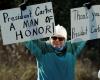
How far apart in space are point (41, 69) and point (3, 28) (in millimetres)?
725

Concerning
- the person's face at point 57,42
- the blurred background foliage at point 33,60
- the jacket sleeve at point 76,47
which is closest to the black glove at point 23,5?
the person's face at point 57,42

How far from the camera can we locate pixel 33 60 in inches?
523

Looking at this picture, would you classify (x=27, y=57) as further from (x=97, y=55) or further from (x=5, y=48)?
(x=97, y=55)

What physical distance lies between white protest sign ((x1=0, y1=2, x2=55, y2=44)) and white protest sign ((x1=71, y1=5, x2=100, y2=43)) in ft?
1.25

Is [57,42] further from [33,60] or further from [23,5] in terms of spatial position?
[33,60]

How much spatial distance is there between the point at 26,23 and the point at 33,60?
5804 mm

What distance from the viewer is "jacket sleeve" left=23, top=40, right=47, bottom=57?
7.46 meters

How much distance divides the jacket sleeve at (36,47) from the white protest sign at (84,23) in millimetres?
525

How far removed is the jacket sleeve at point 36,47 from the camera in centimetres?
746

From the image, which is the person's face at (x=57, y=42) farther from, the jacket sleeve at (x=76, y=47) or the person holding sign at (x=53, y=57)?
the jacket sleeve at (x=76, y=47)

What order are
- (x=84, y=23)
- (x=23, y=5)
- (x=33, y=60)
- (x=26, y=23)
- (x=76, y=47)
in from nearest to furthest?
(x=23, y=5) → (x=26, y=23) → (x=76, y=47) → (x=84, y=23) → (x=33, y=60)

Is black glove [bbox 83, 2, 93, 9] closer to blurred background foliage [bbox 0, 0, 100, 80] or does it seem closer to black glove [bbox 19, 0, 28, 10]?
black glove [bbox 19, 0, 28, 10]

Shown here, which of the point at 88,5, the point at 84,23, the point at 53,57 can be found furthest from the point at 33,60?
the point at 53,57

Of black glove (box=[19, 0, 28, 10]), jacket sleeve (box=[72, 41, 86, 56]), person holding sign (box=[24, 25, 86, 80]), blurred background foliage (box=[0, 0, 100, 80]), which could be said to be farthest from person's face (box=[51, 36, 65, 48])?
blurred background foliage (box=[0, 0, 100, 80])
